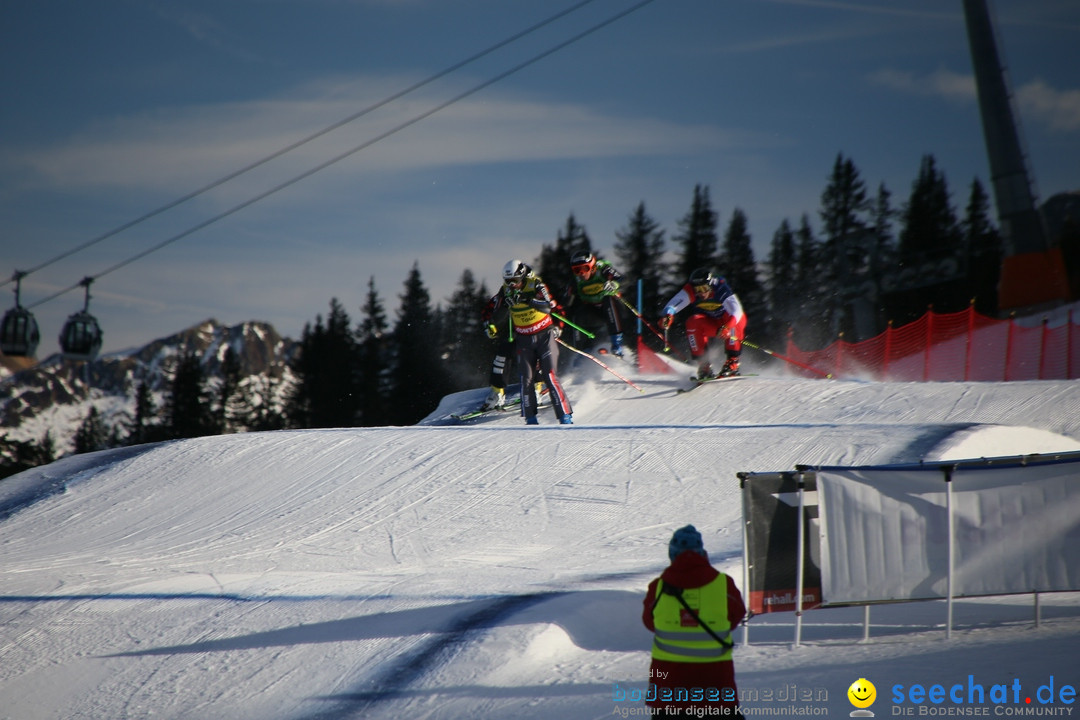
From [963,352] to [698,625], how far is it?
15513mm

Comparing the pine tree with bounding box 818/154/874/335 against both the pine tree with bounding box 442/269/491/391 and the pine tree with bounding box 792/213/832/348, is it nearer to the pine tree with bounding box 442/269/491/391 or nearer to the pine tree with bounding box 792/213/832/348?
the pine tree with bounding box 792/213/832/348

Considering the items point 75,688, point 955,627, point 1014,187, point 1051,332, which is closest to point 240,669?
point 75,688

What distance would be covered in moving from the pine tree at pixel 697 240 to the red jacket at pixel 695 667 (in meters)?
47.1

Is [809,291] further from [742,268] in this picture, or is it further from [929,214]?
[929,214]

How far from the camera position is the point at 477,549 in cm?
784

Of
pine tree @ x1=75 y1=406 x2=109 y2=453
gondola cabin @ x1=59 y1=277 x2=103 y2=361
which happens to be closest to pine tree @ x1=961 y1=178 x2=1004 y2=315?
gondola cabin @ x1=59 y1=277 x2=103 y2=361

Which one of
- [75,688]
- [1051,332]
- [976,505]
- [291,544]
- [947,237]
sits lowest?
[75,688]

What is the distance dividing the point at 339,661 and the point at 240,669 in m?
0.64

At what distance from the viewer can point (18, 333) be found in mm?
13500

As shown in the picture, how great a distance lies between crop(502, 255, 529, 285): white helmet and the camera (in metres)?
11.9

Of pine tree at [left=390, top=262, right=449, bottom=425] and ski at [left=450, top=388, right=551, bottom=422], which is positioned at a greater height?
pine tree at [left=390, top=262, right=449, bottom=425]

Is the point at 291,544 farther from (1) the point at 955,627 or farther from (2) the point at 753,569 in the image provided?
(1) the point at 955,627

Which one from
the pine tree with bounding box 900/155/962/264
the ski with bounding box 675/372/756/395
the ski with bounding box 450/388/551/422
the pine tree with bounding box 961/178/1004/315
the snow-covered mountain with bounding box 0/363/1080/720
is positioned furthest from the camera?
the pine tree with bounding box 900/155/962/264

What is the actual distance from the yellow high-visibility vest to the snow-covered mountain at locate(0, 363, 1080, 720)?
1099 mm
